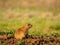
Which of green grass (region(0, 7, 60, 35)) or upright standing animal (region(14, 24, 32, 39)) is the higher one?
green grass (region(0, 7, 60, 35))

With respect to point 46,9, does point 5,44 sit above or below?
below

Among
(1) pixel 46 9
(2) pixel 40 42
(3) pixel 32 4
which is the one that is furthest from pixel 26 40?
(3) pixel 32 4

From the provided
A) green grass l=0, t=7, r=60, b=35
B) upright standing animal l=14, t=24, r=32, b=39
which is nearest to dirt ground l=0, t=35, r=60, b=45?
upright standing animal l=14, t=24, r=32, b=39

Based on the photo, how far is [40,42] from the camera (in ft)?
48.5

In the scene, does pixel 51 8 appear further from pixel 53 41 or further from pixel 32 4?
pixel 53 41

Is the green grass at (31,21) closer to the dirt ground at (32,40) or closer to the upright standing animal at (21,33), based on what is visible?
the dirt ground at (32,40)

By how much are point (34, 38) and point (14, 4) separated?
903 inches

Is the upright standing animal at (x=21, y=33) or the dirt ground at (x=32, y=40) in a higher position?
the upright standing animal at (x=21, y=33)

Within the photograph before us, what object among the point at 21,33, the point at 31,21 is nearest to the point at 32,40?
the point at 21,33

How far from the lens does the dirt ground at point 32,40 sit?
14.6 meters

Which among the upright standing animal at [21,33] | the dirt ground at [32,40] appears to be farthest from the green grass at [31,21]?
the upright standing animal at [21,33]

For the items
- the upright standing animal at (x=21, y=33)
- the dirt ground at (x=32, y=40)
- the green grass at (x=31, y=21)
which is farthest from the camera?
the green grass at (x=31, y=21)

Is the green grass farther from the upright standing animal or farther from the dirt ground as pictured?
the upright standing animal

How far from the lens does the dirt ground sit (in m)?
14.6
